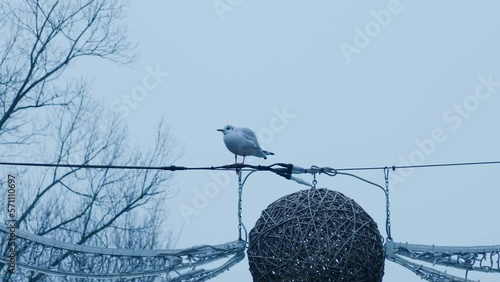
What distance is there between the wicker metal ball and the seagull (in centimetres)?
43

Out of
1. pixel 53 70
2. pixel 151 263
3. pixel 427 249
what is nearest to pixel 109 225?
pixel 53 70

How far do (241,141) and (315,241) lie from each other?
0.84 meters

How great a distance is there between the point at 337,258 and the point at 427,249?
0.89 meters

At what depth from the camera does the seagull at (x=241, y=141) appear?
486 centimetres

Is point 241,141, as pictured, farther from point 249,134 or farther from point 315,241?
point 315,241

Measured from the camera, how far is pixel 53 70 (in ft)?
27.3

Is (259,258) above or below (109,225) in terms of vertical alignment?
below

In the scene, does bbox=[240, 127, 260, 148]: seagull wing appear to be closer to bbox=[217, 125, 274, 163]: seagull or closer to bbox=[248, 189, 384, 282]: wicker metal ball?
bbox=[217, 125, 274, 163]: seagull

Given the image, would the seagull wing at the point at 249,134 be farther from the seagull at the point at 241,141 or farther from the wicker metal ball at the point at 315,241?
the wicker metal ball at the point at 315,241

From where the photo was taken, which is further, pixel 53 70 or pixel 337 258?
pixel 53 70

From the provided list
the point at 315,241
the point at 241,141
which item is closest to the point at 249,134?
the point at 241,141

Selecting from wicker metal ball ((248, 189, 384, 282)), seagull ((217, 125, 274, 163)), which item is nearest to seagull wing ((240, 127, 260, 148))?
seagull ((217, 125, 274, 163))

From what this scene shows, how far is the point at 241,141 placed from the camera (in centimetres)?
486

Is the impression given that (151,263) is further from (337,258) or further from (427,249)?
(427,249)
